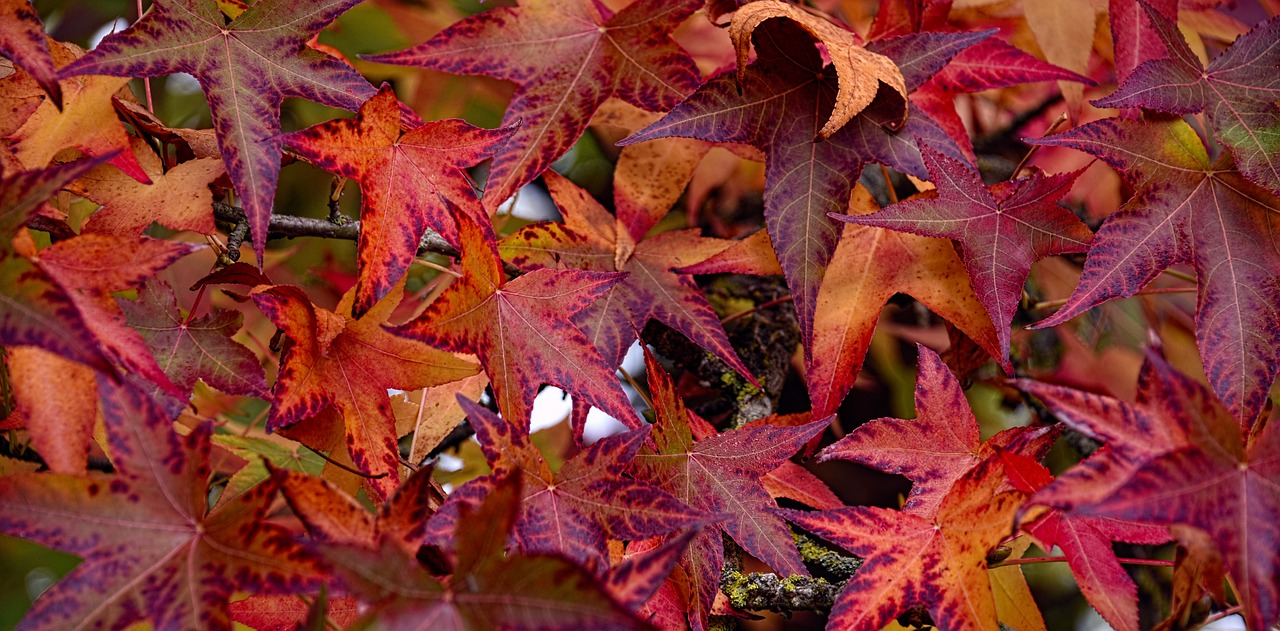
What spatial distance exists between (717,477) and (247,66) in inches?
22.5

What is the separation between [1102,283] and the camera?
77 cm

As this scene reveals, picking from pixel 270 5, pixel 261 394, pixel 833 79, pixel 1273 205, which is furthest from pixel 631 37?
pixel 1273 205

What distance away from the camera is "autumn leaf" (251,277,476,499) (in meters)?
0.75

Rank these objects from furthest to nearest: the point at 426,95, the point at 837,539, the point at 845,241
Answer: the point at 426,95 → the point at 845,241 → the point at 837,539

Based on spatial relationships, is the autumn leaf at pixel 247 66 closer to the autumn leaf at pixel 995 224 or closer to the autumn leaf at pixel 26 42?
the autumn leaf at pixel 26 42

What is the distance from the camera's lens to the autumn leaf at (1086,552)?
0.66 metres

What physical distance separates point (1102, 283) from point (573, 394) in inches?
18.9

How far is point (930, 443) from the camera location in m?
0.82

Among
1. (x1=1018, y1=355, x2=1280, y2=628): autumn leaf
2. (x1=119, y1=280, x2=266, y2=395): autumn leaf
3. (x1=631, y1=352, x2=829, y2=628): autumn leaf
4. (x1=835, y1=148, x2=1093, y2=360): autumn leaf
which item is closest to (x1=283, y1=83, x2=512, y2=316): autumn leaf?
(x1=119, y1=280, x2=266, y2=395): autumn leaf

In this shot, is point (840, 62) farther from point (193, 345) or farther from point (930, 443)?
point (193, 345)

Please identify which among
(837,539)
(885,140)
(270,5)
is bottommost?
(837,539)

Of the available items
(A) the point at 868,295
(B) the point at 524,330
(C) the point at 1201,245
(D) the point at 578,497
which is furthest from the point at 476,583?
(C) the point at 1201,245

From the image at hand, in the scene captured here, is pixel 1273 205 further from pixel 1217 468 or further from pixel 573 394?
pixel 573 394

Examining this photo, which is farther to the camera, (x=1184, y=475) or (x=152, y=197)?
(x=152, y=197)
